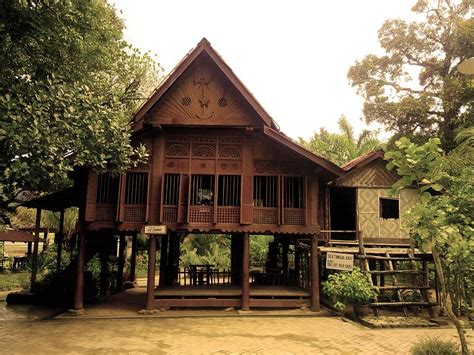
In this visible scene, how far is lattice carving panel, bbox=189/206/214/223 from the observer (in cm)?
1295

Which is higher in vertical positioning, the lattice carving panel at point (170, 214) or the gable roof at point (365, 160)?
the gable roof at point (365, 160)

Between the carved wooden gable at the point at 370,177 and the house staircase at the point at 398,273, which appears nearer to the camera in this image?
the house staircase at the point at 398,273

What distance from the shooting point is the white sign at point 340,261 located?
39.9 feet

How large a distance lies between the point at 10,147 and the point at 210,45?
7.88 meters

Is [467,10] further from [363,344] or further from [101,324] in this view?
[101,324]

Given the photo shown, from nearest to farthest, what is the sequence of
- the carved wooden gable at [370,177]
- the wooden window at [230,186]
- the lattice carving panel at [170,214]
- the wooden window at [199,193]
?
1. the lattice carving panel at [170,214]
2. the wooden window at [230,186]
3. the wooden window at [199,193]
4. the carved wooden gable at [370,177]

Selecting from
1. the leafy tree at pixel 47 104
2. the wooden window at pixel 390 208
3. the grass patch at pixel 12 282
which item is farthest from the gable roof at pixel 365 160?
the grass patch at pixel 12 282

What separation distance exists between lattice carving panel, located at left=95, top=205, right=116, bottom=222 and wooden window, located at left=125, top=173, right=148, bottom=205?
568 millimetres

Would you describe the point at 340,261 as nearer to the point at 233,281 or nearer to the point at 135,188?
the point at 233,281

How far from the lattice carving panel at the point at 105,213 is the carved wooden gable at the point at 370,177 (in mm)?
9277

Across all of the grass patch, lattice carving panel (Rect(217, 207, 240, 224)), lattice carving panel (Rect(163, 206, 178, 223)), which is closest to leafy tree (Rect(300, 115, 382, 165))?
lattice carving panel (Rect(217, 207, 240, 224))

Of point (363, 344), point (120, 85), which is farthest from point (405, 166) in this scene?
point (120, 85)

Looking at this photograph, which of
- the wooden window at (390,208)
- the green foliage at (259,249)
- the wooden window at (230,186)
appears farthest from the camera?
the green foliage at (259,249)

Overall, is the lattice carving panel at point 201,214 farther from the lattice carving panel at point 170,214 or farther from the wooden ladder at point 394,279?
the wooden ladder at point 394,279
